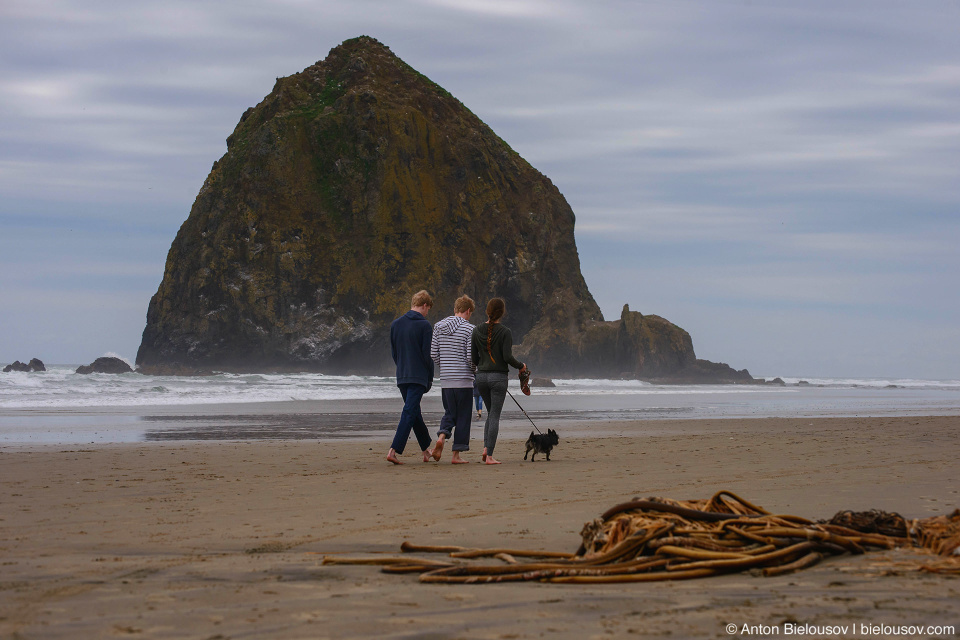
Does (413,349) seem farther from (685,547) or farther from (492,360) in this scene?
(685,547)

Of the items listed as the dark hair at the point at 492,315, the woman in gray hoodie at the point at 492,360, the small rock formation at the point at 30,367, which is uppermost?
the dark hair at the point at 492,315

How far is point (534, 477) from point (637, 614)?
187 inches

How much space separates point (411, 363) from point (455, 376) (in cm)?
51

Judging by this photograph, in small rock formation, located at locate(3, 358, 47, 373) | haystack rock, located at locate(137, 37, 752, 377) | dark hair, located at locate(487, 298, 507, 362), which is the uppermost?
haystack rock, located at locate(137, 37, 752, 377)

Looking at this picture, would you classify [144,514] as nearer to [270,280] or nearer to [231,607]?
[231,607]

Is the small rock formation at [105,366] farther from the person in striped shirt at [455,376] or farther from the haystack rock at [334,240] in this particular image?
the person in striped shirt at [455,376]

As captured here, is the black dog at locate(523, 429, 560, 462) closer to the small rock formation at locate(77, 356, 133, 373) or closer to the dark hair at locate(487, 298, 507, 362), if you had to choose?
the dark hair at locate(487, 298, 507, 362)

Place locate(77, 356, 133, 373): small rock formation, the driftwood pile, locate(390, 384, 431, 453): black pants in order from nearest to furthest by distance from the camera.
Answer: the driftwood pile < locate(390, 384, 431, 453): black pants < locate(77, 356, 133, 373): small rock formation

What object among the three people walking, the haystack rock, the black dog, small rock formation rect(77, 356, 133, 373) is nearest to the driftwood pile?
the three people walking

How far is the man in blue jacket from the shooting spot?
8883 mm

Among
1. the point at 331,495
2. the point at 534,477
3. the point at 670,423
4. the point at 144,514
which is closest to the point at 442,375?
the point at 534,477

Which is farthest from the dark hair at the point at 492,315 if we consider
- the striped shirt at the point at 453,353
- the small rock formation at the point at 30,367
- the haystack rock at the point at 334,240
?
the small rock formation at the point at 30,367

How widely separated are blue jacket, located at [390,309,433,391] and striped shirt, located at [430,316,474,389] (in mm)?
152

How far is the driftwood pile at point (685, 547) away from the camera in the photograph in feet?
11.6
